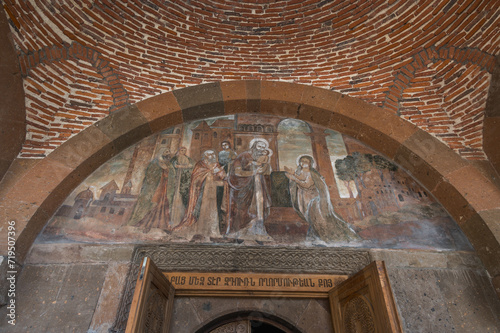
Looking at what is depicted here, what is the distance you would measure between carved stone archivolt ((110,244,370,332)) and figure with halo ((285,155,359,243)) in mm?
203

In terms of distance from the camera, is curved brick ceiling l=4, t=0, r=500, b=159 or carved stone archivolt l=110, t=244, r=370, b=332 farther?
curved brick ceiling l=4, t=0, r=500, b=159

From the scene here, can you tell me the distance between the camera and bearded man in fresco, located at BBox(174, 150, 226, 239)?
145 inches

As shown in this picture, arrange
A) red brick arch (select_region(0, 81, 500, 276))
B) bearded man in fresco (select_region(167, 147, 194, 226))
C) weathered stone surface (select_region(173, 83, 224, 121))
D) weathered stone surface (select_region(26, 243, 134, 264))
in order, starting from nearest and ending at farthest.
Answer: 1. weathered stone surface (select_region(26, 243, 134, 264))
2. red brick arch (select_region(0, 81, 500, 276))
3. bearded man in fresco (select_region(167, 147, 194, 226))
4. weathered stone surface (select_region(173, 83, 224, 121))

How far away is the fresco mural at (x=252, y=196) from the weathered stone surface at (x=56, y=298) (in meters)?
0.37

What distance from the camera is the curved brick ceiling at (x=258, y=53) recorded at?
4.12 metres

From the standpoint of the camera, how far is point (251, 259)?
136 inches

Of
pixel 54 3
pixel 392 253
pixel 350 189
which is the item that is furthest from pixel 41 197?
pixel 392 253

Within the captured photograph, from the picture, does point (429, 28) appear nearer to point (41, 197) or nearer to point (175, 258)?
point (175, 258)

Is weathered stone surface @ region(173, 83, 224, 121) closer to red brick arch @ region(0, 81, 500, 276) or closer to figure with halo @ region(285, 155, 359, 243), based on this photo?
red brick arch @ region(0, 81, 500, 276)

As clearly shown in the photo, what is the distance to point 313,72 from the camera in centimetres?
496

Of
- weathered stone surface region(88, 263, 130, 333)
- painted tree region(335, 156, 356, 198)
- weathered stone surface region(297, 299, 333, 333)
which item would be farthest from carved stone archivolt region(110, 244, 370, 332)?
painted tree region(335, 156, 356, 198)

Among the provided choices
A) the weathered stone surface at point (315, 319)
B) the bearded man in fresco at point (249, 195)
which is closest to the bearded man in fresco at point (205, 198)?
the bearded man in fresco at point (249, 195)

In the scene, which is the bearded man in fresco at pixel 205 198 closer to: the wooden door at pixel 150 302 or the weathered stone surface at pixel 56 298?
the wooden door at pixel 150 302

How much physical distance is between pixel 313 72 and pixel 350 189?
6.26 feet
